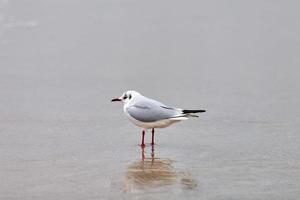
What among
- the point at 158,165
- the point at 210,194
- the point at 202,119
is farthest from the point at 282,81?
the point at 210,194

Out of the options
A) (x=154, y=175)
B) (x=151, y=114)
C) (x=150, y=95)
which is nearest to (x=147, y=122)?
(x=151, y=114)

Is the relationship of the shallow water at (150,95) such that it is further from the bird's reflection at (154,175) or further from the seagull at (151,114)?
the seagull at (151,114)

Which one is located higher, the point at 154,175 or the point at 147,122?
the point at 147,122

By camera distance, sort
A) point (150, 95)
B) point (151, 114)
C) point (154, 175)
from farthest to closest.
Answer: point (150, 95) < point (151, 114) < point (154, 175)

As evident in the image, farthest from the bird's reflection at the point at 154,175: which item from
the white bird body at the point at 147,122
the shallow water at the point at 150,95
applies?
the white bird body at the point at 147,122

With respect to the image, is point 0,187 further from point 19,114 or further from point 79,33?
point 79,33

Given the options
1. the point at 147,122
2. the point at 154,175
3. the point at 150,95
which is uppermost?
the point at 150,95

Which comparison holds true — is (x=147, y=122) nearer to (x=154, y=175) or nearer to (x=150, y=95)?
Answer: (x=154, y=175)

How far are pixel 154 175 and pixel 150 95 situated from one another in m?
2.44

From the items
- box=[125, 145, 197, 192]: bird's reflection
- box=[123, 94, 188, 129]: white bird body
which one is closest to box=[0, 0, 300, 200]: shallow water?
box=[125, 145, 197, 192]: bird's reflection

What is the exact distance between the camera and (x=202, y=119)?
657 centimetres

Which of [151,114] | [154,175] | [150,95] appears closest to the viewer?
[154,175]

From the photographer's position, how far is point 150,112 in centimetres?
595

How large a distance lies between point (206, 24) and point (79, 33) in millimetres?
1630
